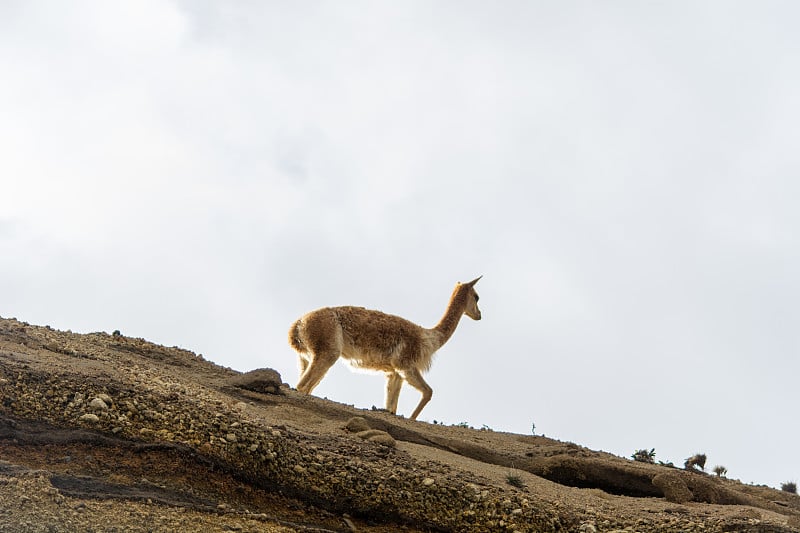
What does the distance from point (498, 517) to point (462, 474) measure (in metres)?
0.82

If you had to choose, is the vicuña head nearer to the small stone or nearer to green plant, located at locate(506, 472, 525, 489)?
green plant, located at locate(506, 472, 525, 489)

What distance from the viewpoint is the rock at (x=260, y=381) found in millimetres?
13359

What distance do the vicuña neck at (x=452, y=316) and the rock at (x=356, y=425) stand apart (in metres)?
6.43

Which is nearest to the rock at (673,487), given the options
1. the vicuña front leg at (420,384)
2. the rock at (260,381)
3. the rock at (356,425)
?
the rock at (356,425)

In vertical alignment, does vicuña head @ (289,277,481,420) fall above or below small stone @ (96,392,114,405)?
above

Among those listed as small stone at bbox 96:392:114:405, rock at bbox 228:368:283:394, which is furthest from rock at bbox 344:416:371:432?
small stone at bbox 96:392:114:405

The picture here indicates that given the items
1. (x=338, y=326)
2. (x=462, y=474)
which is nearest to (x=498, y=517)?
(x=462, y=474)

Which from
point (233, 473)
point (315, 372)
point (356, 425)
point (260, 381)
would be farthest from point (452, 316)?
point (233, 473)

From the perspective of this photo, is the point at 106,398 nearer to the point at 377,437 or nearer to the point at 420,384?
the point at 377,437

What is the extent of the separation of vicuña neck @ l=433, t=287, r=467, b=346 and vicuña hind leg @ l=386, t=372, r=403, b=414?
1268 millimetres

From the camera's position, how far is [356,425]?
12.4 metres

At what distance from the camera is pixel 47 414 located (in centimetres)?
1009

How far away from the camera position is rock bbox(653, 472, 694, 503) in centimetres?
1267

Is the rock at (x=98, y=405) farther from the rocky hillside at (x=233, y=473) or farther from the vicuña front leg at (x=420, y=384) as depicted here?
the vicuña front leg at (x=420, y=384)
